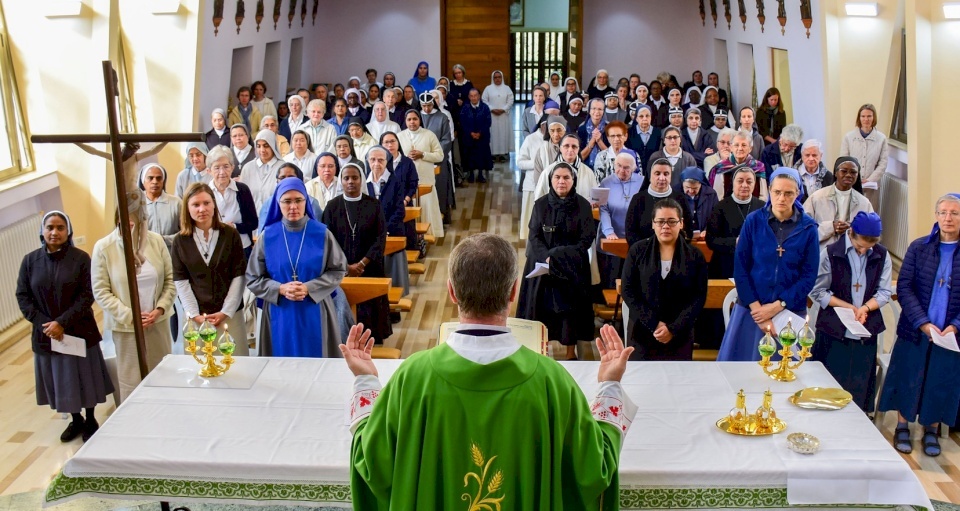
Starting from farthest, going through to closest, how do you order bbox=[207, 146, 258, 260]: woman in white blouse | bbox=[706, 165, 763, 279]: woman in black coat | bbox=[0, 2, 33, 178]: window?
bbox=[0, 2, 33, 178]: window, bbox=[207, 146, 258, 260]: woman in white blouse, bbox=[706, 165, 763, 279]: woman in black coat

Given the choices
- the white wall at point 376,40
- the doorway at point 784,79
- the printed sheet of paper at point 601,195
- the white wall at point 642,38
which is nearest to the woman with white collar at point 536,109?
the doorway at point 784,79

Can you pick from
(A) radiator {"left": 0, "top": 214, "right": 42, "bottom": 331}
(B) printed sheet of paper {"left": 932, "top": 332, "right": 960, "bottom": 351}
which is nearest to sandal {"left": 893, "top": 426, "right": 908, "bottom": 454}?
(B) printed sheet of paper {"left": 932, "top": 332, "right": 960, "bottom": 351}

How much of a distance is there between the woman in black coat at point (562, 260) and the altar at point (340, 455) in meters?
2.59

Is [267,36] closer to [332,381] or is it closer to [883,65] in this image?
[883,65]

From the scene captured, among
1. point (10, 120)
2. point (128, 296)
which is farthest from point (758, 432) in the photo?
point (10, 120)

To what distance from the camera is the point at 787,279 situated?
590 cm

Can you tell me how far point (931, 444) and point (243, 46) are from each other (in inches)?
452

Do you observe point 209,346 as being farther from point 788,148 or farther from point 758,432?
point 788,148

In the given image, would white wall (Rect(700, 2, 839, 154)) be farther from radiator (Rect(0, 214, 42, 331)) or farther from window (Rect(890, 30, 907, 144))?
radiator (Rect(0, 214, 42, 331))

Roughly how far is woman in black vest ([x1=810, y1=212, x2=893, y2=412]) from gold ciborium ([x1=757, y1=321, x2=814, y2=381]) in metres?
1.55

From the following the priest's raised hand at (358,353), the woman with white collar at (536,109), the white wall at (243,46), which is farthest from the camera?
the woman with white collar at (536,109)

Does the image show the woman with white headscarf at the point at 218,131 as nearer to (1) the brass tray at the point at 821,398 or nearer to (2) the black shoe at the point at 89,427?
(2) the black shoe at the point at 89,427

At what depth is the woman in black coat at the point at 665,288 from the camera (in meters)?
5.88

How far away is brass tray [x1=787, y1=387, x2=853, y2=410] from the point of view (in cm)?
425
